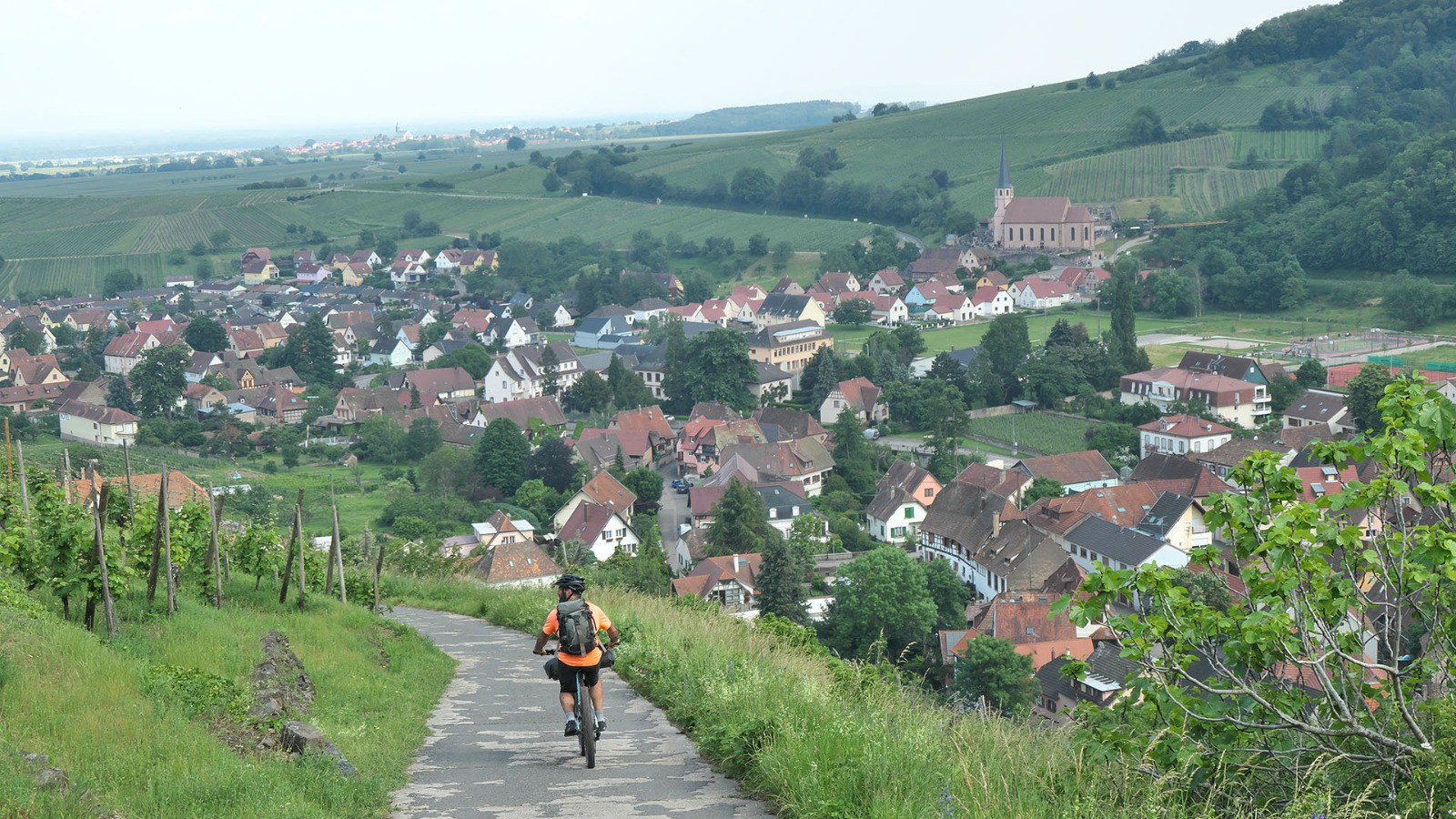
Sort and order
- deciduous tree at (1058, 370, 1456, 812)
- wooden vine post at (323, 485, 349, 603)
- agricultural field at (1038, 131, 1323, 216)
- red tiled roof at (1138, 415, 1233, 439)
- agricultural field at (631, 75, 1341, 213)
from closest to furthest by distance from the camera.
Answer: deciduous tree at (1058, 370, 1456, 812), wooden vine post at (323, 485, 349, 603), red tiled roof at (1138, 415, 1233, 439), agricultural field at (1038, 131, 1323, 216), agricultural field at (631, 75, 1341, 213)

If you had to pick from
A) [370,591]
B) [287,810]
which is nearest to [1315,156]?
[370,591]

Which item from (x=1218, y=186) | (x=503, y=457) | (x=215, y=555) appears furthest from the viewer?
(x=1218, y=186)

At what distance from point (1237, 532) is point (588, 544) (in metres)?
27.7

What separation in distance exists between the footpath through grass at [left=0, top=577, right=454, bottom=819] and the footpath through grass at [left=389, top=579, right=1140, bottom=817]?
1390 millimetres

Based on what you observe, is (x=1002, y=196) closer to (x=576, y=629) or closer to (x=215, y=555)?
(x=215, y=555)

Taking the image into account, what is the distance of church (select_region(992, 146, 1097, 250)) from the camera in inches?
3093

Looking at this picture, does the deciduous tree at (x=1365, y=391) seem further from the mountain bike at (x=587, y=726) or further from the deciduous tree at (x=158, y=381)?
the deciduous tree at (x=158, y=381)

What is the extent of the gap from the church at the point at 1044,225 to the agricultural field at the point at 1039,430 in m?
36.2

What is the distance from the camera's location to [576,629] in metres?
5.95

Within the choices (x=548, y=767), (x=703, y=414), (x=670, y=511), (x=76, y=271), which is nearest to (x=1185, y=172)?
(x=703, y=414)

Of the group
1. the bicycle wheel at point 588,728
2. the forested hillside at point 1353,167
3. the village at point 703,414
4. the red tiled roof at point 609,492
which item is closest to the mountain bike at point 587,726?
the bicycle wheel at point 588,728

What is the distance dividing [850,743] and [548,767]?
5.14 feet

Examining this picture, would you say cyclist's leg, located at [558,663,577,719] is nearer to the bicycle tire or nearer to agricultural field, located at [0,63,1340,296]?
the bicycle tire

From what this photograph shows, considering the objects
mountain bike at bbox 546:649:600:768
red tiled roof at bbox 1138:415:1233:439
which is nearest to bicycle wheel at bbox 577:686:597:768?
mountain bike at bbox 546:649:600:768
